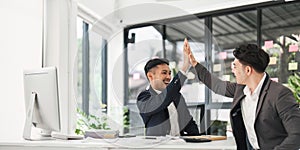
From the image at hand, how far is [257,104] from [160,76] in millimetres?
453

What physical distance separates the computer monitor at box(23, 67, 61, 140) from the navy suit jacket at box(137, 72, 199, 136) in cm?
73

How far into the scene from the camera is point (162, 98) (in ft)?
6.00

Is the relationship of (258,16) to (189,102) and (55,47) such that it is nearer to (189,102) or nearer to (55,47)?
(55,47)

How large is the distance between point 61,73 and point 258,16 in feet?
6.55

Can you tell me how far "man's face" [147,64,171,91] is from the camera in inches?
74.4

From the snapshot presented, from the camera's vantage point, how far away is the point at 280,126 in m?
1.68

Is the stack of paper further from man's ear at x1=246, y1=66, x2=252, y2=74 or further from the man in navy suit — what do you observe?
man's ear at x1=246, y1=66, x2=252, y2=74

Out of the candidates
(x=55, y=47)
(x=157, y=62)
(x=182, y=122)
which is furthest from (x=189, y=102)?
(x=55, y=47)

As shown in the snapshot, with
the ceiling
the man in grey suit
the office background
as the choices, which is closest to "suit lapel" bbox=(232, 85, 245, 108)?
the man in grey suit

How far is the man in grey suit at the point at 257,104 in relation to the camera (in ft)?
5.39

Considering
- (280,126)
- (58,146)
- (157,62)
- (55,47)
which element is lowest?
(58,146)

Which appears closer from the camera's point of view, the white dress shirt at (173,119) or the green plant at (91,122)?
the white dress shirt at (173,119)

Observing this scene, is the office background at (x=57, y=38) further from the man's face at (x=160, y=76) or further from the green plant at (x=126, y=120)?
the man's face at (x=160, y=76)

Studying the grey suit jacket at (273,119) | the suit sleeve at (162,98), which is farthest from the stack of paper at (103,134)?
the grey suit jacket at (273,119)
